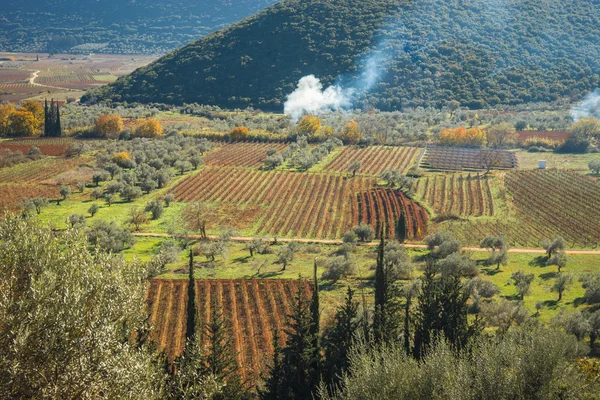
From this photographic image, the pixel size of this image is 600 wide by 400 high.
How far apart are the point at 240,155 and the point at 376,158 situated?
2275 centimetres

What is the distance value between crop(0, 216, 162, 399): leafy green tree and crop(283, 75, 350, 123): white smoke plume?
115995 mm

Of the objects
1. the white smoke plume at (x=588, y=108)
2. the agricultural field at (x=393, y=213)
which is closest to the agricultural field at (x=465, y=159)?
the agricultural field at (x=393, y=213)

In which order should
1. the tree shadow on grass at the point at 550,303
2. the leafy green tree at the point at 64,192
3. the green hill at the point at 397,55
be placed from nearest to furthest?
the tree shadow on grass at the point at 550,303 → the leafy green tree at the point at 64,192 → the green hill at the point at 397,55

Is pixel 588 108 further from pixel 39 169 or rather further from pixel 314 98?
pixel 39 169

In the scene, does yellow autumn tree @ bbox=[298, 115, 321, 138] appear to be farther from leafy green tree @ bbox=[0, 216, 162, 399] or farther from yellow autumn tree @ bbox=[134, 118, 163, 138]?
leafy green tree @ bbox=[0, 216, 162, 399]

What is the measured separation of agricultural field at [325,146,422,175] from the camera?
85938 mm

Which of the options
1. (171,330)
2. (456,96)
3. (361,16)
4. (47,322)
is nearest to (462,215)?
(171,330)

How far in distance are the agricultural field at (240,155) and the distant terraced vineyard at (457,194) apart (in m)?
27.7

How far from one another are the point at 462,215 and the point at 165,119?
87300 mm

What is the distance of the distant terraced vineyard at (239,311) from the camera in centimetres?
3475

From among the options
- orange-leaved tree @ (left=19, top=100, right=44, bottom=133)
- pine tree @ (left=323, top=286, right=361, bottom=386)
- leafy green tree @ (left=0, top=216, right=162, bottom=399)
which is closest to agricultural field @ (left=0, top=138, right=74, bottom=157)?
orange-leaved tree @ (left=19, top=100, right=44, bottom=133)

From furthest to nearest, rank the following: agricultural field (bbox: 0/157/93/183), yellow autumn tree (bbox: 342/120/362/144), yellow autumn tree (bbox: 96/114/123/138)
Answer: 1. yellow autumn tree (bbox: 96/114/123/138)
2. yellow autumn tree (bbox: 342/120/362/144)
3. agricultural field (bbox: 0/157/93/183)

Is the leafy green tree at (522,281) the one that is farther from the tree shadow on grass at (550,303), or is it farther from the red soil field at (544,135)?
the red soil field at (544,135)

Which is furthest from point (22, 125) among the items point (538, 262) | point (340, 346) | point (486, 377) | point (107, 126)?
point (486, 377)
